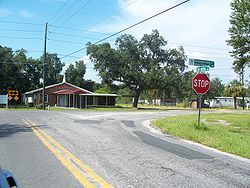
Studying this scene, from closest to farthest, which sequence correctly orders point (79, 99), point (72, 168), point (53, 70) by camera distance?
point (72, 168), point (79, 99), point (53, 70)

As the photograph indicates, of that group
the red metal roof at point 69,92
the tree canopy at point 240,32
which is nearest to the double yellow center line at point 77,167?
the tree canopy at point 240,32

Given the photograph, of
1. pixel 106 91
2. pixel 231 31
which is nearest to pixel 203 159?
pixel 231 31

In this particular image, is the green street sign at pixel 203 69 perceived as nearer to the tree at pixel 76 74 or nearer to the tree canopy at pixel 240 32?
the tree canopy at pixel 240 32

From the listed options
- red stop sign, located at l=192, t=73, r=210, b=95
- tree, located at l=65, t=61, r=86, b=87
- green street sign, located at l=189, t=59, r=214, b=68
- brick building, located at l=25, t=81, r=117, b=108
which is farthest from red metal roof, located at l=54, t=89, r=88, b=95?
green street sign, located at l=189, t=59, r=214, b=68

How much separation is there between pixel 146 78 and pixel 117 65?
560 centimetres

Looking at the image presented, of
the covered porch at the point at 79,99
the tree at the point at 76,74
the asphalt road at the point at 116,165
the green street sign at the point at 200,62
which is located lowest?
the asphalt road at the point at 116,165

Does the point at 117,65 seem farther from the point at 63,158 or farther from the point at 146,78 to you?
the point at 63,158

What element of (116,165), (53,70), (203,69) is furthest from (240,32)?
(53,70)

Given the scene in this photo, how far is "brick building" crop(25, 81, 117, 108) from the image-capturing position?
62062mm

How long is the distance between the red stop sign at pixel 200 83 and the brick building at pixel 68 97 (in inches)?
1669

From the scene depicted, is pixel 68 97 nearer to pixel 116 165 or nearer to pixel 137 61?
pixel 137 61

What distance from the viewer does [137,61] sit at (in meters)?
66.6

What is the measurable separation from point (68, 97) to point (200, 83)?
4783cm

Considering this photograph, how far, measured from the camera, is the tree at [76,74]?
100 m
